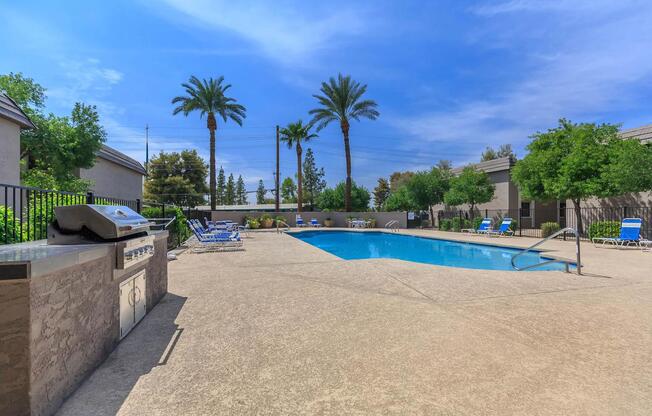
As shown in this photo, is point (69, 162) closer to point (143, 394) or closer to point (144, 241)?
point (144, 241)

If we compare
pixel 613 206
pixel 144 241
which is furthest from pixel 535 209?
pixel 144 241

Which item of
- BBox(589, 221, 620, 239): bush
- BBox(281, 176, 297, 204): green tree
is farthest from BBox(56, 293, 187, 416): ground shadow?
BBox(281, 176, 297, 204): green tree

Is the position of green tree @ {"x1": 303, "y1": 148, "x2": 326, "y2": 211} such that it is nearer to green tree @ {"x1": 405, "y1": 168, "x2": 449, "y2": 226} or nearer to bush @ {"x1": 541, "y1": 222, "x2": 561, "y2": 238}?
green tree @ {"x1": 405, "y1": 168, "x2": 449, "y2": 226}

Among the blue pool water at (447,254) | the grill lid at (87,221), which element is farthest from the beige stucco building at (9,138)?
the blue pool water at (447,254)

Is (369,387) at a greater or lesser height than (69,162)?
lesser

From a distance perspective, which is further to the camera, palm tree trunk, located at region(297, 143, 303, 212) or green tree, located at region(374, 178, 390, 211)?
green tree, located at region(374, 178, 390, 211)

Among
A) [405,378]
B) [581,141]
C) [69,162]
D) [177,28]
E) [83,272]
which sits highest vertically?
[177,28]

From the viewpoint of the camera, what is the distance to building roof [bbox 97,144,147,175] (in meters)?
17.1

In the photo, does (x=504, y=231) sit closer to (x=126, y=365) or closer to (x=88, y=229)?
(x=126, y=365)

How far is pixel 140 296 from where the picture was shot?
12.4 ft

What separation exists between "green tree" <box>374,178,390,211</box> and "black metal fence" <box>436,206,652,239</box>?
96.8ft

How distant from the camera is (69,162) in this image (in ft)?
44.4

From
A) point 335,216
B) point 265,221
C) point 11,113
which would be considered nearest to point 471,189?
point 335,216

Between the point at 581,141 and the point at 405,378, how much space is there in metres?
17.4
